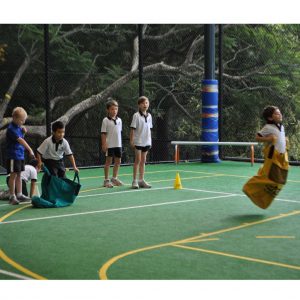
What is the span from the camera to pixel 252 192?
883 centimetres

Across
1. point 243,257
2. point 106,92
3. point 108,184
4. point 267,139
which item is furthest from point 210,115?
point 243,257

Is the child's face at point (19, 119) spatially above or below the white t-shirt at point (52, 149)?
above

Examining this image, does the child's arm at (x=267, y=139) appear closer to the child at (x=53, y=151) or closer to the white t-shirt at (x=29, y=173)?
the child at (x=53, y=151)

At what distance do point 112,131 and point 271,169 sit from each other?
4.12 metres

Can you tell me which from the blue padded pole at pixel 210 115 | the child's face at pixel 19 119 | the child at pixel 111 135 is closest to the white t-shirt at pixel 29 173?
the child's face at pixel 19 119

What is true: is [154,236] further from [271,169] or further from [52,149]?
[52,149]

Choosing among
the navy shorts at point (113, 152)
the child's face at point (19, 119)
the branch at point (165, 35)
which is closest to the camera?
the child's face at point (19, 119)

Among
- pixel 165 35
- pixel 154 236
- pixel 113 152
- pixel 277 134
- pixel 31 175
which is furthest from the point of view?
pixel 165 35

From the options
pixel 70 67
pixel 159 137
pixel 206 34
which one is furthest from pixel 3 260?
pixel 70 67

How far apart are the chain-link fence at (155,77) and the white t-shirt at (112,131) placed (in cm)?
871

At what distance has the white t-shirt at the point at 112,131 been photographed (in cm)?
1205

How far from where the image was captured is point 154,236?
750 centimetres

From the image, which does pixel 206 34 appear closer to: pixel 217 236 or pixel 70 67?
pixel 70 67

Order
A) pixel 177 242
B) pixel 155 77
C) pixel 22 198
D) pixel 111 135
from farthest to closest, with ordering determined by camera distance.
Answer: pixel 155 77
pixel 111 135
pixel 22 198
pixel 177 242
